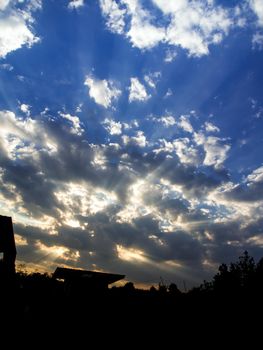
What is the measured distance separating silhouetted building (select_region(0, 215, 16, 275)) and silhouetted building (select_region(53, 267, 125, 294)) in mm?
14073

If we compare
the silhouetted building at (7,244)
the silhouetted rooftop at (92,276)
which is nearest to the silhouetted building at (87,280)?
the silhouetted rooftop at (92,276)

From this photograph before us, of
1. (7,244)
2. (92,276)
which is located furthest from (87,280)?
(7,244)

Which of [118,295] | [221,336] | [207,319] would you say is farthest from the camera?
[118,295]

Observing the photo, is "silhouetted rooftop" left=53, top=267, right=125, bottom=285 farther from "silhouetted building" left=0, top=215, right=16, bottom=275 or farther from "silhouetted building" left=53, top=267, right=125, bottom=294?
"silhouetted building" left=0, top=215, right=16, bottom=275

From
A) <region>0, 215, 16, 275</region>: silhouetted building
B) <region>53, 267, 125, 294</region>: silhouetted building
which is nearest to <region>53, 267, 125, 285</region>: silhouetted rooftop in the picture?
<region>53, 267, 125, 294</region>: silhouetted building

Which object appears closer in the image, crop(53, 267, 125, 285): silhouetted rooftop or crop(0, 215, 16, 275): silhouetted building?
crop(0, 215, 16, 275): silhouetted building

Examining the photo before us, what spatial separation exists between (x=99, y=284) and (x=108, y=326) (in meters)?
6.53

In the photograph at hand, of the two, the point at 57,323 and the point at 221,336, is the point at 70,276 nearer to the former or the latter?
the point at 57,323

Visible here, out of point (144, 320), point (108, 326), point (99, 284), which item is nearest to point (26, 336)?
point (108, 326)

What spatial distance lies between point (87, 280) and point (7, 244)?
14981 mm

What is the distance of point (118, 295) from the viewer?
77.9 feet

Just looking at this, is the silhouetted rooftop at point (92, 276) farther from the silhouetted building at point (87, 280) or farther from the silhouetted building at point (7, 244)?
the silhouetted building at point (7, 244)

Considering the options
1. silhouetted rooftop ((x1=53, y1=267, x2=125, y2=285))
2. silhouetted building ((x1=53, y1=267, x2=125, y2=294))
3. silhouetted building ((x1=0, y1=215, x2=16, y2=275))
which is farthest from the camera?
silhouetted rooftop ((x1=53, y1=267, x2=125, y2=285))

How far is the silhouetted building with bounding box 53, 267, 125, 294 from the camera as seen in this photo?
26.1 meters
